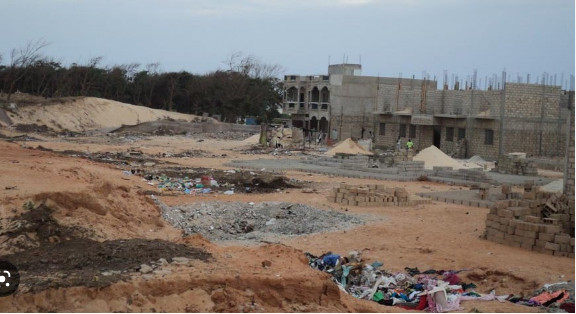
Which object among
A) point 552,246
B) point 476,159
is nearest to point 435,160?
point 476,159

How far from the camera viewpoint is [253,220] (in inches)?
585

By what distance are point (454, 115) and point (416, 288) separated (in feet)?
96.5

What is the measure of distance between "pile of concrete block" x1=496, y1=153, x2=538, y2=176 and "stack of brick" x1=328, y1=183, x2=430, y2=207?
12291mm

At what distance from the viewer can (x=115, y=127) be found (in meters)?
49.0

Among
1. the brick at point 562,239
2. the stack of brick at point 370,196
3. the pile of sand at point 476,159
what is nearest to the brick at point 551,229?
the brick at point 562,239

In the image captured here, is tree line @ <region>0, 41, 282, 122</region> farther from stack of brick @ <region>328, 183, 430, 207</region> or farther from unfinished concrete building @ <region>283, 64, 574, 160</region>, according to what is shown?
stack of brick @ <region>328, 183, 430, 207</region>

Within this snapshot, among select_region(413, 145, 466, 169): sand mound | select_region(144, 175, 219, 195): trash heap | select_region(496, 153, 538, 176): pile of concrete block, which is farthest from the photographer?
select_region(413, 145, 466, 169): sand mound

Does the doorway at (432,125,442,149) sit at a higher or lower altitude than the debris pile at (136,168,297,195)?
higher

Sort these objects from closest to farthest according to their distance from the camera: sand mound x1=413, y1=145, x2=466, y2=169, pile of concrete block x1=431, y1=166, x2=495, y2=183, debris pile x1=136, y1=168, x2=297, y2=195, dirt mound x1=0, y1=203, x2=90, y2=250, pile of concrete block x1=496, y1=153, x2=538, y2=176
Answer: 1. dirt mound x1=0, y1=203, x2=90, y2=250
2. debris pile x1=136, y1=168, x2=297, y2=195
3. pile of concrete block x1=431, y1=166, x2=495, y2=183
4. pile of concrete block x1=496, y1=153, x2=538, y2=176
5. sand mound x1=413, y1=145, x2=466, y2=169

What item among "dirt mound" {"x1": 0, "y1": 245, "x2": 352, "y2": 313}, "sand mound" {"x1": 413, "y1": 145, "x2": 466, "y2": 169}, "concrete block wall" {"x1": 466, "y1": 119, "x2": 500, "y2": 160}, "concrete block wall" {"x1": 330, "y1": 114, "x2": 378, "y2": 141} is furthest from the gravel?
"concrete block wall" {"x1": 330, "y1": 114, "x2": 378, "y2": 141}

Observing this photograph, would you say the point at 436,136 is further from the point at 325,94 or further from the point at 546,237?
the point at 546,237

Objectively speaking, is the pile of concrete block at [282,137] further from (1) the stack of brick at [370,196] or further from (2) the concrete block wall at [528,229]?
(2) the concrete block wall at [528,229]

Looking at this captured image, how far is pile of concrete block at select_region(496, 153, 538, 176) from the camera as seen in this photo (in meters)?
28.8

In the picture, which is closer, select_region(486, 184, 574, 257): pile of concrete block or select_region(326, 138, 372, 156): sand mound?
select_region(486, 184, 574, 257): pile of concrete block
